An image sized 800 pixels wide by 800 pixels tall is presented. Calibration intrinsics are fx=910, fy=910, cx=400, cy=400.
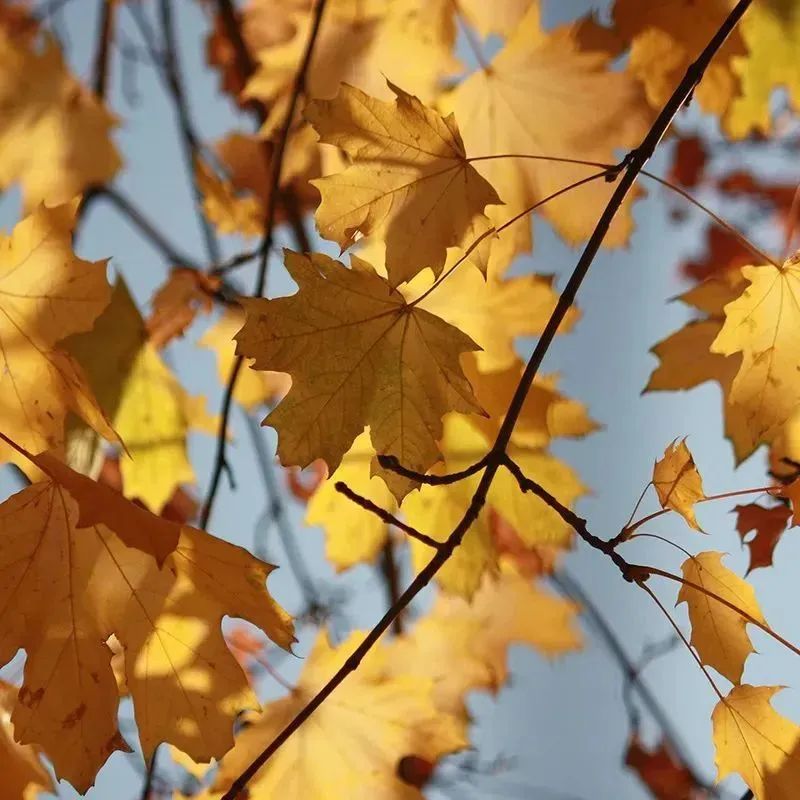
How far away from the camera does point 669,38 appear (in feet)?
2.68

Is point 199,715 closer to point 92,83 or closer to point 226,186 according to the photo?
point 226,186

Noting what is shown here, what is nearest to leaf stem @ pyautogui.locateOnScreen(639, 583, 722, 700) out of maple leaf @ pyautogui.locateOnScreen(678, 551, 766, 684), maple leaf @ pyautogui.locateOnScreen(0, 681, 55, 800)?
maple leaf @ pyautogui.locateOnScreen(678, 551, 766, 684)

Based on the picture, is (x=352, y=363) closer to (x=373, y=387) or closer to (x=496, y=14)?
(x=373, y=387)

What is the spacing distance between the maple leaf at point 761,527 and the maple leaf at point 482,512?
0.56 ft

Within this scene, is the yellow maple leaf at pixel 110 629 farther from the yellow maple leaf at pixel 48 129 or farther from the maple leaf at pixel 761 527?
the yellow maple leaf at pixel 48 129

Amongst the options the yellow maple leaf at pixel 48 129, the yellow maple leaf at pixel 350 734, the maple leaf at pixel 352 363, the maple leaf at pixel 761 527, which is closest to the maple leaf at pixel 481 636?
the yellow maple leaf at pixel 350 734

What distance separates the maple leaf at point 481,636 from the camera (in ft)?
3.84

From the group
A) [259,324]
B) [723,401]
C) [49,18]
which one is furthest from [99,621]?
[49,18]

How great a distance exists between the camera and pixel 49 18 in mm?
1427

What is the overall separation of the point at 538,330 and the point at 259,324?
1.04ft

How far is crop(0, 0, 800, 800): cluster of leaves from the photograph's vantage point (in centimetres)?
55

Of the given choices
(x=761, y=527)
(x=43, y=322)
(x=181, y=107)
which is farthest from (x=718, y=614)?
(x=181, y=107)

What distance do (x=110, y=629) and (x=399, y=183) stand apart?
35 centimetres

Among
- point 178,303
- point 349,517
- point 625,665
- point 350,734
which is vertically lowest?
point 350,734
